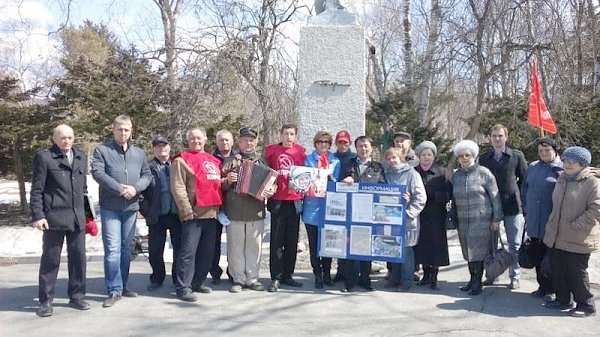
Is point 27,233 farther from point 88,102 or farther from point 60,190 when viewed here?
point 60,190

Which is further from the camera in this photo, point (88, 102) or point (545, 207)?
point (88, 102)

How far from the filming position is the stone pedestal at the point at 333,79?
7.62 metres

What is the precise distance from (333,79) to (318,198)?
88.1 inches

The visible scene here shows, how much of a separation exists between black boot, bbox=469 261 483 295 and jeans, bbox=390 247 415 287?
2.32 ft

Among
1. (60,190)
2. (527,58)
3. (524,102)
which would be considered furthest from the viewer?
(524,102)

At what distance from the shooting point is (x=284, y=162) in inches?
243

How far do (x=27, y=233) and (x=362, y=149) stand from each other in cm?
841

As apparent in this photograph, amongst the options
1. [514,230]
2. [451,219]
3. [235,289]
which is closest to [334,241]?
[235,289]

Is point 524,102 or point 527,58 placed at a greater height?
point 527,58

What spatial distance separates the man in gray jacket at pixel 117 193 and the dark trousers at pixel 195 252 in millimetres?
599

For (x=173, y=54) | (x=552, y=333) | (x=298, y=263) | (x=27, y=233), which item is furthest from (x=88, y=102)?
(x=552, y=333)

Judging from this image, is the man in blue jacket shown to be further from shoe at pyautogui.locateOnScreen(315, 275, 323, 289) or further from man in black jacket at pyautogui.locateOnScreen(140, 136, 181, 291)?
man in black jacket at pyautogui.locateOnScreen(140, 136, 181, 291)

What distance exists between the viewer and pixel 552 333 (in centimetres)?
480

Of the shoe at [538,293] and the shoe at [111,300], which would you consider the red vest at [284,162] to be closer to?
the shoe at [111,300]
